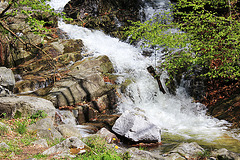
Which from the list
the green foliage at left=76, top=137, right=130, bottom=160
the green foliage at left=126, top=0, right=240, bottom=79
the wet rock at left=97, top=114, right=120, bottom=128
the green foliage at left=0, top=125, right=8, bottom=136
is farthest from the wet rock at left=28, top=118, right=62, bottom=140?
the green foliage at left=126, top=0, right=240, bottom=79

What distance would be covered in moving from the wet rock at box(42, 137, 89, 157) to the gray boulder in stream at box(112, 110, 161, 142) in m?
2.74

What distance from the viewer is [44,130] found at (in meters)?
4.99

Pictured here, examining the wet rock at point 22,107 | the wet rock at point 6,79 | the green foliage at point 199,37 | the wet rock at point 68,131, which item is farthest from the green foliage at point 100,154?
the green foliage at point 199,37

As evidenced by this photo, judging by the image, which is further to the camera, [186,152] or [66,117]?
[66,117]

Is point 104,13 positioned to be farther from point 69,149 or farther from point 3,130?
point 69,149

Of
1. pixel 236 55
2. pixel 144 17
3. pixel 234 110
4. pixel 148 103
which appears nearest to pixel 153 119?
pixel 148 103

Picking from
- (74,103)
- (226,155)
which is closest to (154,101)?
(74,103)

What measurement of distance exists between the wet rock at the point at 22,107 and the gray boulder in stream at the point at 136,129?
2401 mm

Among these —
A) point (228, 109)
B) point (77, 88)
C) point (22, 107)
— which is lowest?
point (228, 109)

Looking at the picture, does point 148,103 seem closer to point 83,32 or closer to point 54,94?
point 54,94

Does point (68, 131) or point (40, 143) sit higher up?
point (40, 143)

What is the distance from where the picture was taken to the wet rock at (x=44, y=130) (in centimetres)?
487

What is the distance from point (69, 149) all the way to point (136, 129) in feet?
10.2

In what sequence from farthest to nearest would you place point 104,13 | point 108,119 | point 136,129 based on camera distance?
point 104,13
point 108,119
point 136,129
